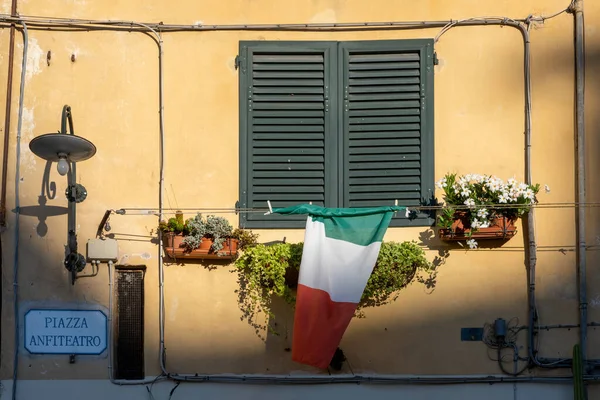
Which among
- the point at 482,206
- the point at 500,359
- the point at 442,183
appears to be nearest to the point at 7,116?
the point at 442,183

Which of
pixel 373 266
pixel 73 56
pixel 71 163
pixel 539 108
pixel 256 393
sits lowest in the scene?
pixel 256 393

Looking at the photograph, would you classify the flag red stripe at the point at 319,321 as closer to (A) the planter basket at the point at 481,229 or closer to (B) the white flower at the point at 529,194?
(A) the planter basket at the point at 481,229

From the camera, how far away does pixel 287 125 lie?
288 inches

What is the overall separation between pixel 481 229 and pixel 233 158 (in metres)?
2.12

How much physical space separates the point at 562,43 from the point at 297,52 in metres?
2.21

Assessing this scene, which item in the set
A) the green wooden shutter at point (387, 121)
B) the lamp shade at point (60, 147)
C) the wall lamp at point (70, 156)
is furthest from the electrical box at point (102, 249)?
the green wooden shutter at point (387, 121)

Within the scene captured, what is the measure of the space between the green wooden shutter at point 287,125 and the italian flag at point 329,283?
58 centimetres

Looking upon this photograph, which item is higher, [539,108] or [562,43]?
[562,43]

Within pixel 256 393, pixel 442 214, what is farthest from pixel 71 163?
pixel 442 214

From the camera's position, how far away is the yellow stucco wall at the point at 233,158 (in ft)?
23.4

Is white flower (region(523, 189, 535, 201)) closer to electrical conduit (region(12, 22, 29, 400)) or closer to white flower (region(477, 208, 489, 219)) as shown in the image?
white flower (region(477, 208, 489, 219))

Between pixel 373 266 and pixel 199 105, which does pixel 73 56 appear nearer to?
pixel 199 105

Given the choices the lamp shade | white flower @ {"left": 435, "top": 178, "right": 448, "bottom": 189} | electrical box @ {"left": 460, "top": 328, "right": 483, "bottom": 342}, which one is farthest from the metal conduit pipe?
the lamp shade

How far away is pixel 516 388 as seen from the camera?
23.2 ft
